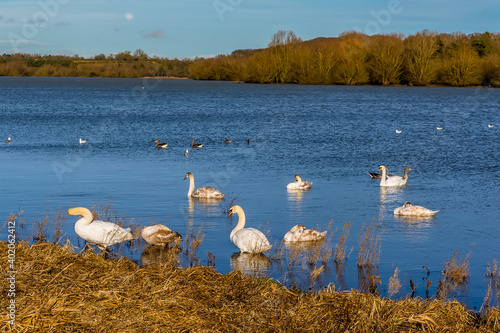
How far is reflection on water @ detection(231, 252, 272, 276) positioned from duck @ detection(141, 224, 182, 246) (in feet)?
4.03

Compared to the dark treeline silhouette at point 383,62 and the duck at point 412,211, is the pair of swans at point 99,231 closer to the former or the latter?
the duck at point 412,211

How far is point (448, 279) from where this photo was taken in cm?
1087

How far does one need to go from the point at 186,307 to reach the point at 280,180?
1680 centimetres

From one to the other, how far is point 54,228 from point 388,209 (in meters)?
8.78

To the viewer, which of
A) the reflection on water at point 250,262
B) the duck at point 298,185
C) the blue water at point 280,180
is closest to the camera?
the reflection on water at point 250,262

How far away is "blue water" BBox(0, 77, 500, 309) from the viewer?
1295 centimetres

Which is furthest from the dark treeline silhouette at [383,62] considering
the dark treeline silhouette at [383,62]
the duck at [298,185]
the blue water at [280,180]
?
the duck at [298,185]

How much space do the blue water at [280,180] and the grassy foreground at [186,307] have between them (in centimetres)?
400

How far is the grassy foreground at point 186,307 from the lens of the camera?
5.28 metres

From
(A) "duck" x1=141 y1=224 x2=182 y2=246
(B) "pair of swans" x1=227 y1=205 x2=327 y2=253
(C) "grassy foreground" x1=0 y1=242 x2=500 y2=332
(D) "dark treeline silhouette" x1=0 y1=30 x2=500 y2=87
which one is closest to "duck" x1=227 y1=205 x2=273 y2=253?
(B) "pair of swans" x1=227 y1=205 x2=327 y2=253

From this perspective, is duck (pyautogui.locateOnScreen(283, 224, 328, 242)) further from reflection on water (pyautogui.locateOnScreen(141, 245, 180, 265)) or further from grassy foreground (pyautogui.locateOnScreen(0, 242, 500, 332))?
grassy foreground (pyautogui.locateOnScreen(0, 242, 500, 332))

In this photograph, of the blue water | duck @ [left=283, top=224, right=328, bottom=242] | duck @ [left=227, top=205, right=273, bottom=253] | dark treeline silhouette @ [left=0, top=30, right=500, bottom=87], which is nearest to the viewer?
duck @ [left=227, top=205, right=273, bottom=253]

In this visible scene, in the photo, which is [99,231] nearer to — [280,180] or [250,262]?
[250,262]

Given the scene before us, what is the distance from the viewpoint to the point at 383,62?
114750 millimetres
